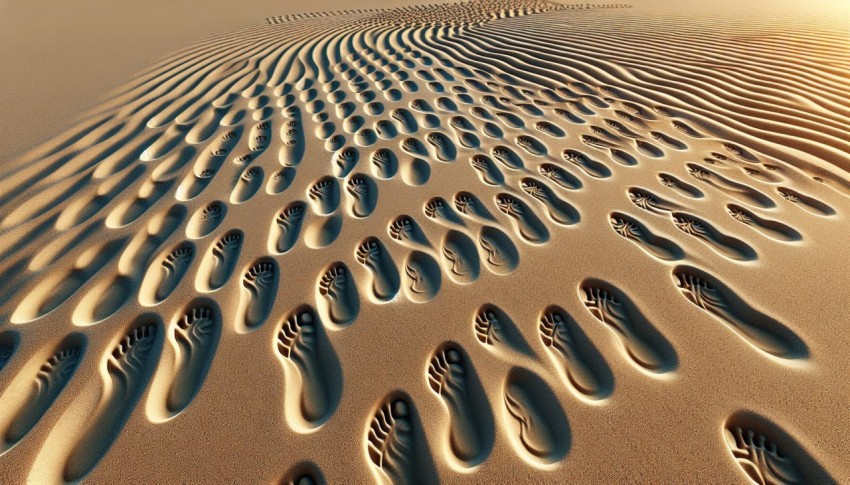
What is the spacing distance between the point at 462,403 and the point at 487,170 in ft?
4.69

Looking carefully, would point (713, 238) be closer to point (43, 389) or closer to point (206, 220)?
point (206, 220)

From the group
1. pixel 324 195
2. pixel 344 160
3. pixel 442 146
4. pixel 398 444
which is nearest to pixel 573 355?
pixel 398 444

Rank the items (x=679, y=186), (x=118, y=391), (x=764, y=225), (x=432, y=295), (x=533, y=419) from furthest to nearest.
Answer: (x=679, y=186)
(x=764, y=225)
(x=432, y=295)
(x=118, y=391)
(x=533, y=419)

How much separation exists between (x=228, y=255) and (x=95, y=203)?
1057 mm

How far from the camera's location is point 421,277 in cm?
166

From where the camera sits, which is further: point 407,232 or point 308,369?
point 407,232

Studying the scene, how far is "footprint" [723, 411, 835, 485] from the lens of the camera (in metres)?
1.04

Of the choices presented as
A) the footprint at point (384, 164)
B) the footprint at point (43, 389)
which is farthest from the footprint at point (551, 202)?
the footprint at point (43, 389)

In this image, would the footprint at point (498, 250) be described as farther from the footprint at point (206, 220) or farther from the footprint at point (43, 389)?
the footprint at point (43, 389)

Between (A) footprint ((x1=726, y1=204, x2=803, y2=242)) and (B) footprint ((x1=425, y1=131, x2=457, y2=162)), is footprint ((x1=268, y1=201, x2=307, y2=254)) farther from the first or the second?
(A) footprint ((x1=726, y1=204, x2=803, y2=242))

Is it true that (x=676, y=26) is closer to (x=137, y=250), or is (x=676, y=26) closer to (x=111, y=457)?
(x=137, y=250)

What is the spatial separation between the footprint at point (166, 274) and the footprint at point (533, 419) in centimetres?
141

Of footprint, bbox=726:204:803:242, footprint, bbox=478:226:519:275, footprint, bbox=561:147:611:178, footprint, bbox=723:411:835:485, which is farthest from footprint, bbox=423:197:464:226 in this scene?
footprint, bbox=726:204:803:242

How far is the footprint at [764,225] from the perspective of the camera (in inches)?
69.2
